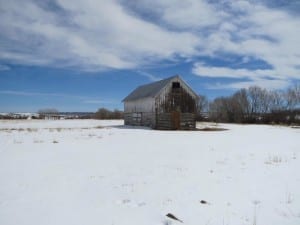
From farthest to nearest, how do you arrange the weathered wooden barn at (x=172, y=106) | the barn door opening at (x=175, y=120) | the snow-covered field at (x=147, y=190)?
the weathered wooden barn at (x=172, y=106)
the barn door opening at (x=175, y=120)
the snow-covered field at (x=147, y=190)

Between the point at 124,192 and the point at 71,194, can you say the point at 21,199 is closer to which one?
the point at 71,194

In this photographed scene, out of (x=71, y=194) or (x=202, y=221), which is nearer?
(x=202, y=221)

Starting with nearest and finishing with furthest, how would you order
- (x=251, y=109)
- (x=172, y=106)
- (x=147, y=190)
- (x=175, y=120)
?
(x=147, y=190) → (x=175, y=120) → (x=172, y=106) → (x=251, y=109)

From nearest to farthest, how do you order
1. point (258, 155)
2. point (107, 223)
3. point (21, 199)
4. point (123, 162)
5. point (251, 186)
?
point (107, 223)
point (21, 199)
point (251, 186)
point (123, 162)
point (258, 155)

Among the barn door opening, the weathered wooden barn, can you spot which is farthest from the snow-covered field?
the weathered wooden barn

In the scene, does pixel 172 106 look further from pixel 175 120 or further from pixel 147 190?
pixel 147 190

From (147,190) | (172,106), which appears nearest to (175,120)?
(172,106)

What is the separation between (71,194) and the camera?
6.54 metres

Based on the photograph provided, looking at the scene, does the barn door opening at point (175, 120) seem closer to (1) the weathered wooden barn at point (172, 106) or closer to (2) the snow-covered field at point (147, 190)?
(1) the weathered wooden barn at point (172, 106)

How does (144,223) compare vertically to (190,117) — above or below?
below

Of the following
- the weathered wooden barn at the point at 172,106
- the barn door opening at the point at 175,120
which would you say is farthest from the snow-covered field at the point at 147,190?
the weathered wooden barn at the point at 172,106

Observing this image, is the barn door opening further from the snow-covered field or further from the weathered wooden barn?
the snow-covered field

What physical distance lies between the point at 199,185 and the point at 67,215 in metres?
3.51

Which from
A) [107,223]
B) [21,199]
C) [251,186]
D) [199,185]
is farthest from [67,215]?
[251,186]
